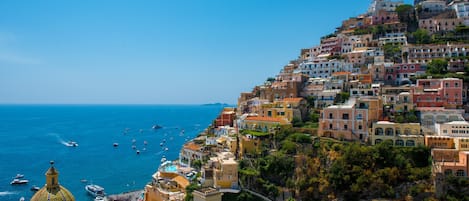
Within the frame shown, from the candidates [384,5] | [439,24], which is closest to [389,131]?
[439,24]

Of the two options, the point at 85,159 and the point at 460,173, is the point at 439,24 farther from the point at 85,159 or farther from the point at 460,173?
the point at 85,159

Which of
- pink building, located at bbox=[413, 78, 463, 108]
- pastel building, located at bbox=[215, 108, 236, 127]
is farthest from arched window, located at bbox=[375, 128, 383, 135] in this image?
pastel building, located at bbox=[215, 108, 236, 127]

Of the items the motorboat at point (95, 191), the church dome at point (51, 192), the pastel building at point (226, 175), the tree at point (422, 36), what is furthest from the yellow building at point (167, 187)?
the tree at point (422, 36)

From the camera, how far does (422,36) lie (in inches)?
2050

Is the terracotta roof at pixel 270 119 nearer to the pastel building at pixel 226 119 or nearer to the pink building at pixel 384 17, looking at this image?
the pastel building at pixel 226 119

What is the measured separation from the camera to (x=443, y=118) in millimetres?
35375

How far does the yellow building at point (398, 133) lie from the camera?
106 ft

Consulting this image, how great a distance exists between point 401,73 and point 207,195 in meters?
28.6

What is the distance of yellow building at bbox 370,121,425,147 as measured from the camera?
3222 centimetres

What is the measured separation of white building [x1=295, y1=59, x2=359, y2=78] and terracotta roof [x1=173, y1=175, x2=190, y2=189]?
24433 millimetres

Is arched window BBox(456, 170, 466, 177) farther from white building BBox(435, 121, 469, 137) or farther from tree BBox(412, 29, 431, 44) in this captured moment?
tree BBox(412, 29, 431, 44)

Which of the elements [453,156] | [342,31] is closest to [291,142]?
[453,156]

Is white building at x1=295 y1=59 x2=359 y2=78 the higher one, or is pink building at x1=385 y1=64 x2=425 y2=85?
white building at x1=295 y1=59 x2=359 y2=78

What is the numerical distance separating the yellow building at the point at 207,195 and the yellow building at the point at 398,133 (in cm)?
1423
